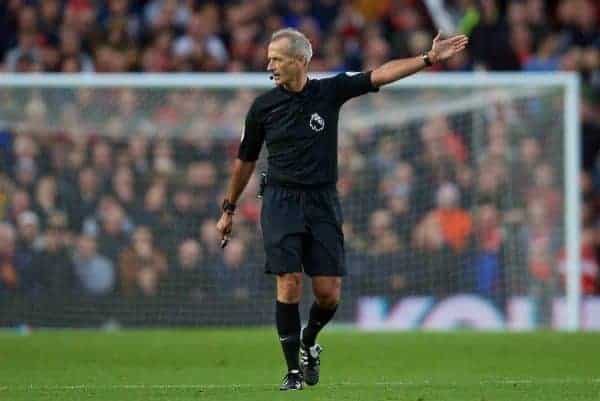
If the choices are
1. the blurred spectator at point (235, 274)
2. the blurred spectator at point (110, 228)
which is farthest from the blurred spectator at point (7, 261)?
the blurred spectator at point (235, 274)

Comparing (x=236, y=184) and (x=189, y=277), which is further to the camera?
(x=189, y=277)

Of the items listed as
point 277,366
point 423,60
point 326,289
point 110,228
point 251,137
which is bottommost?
point 277,366

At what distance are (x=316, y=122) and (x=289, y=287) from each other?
113cm

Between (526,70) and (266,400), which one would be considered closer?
(266,400)

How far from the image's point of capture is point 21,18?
20.3m

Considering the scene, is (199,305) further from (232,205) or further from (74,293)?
(232,205)

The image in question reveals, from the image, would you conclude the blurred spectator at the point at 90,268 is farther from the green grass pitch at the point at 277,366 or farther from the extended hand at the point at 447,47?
the extended hand at the point at 447,47

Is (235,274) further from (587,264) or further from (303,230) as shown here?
(303,230)

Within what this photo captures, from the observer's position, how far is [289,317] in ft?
34.9

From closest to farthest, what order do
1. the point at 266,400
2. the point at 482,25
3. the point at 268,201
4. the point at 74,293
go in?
the point at 266,400 < the point at 268,201 < the point at 74,293 < the point at 482,25

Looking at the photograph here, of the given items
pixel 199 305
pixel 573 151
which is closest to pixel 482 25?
pixel 573 151

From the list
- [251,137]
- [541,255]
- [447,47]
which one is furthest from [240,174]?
[541,255]

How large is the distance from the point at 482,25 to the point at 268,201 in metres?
10.0

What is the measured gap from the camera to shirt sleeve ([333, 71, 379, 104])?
10.7m
